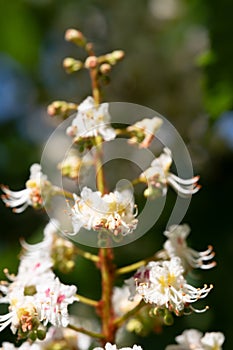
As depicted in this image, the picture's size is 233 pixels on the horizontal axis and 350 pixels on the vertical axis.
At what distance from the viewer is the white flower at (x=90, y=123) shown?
118cm

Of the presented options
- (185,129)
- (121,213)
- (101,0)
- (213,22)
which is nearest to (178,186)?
(121,213)

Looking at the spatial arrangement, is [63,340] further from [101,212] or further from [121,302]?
[101,212]

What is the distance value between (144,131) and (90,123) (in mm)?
87

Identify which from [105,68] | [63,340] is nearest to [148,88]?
[105,68]

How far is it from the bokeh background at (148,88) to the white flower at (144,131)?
467 mm

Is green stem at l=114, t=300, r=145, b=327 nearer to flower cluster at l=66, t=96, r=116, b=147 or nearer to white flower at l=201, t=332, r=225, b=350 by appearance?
white flower at l=201, t=332, r=225, b=350

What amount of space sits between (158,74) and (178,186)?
1.26 metres

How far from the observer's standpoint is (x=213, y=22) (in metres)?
1.71

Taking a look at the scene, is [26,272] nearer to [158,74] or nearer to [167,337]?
[167,337]

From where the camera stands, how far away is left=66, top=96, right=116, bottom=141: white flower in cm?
118

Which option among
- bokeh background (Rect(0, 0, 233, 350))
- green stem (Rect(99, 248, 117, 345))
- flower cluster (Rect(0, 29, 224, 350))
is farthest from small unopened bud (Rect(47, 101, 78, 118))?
bokeh background (Rect(0, 0, 233, 350))

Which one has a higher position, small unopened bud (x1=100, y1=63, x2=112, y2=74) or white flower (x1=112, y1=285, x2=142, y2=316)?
small unopened bud (x1=100, y1=63, x2=112, y2=74)

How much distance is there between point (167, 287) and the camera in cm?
112

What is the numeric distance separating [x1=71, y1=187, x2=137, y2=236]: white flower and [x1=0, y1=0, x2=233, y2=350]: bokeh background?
622 mm
